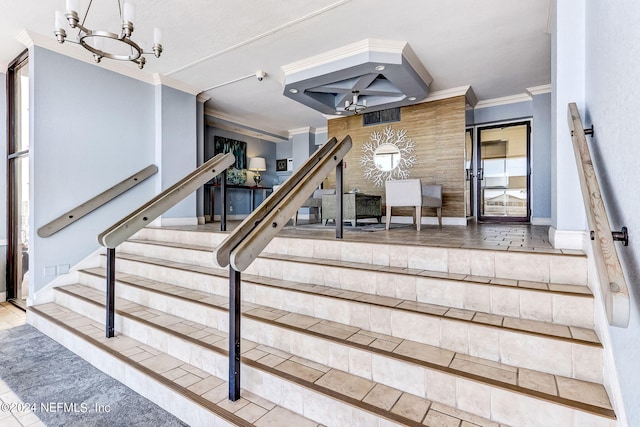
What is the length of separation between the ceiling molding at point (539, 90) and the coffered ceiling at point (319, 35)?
160 mm

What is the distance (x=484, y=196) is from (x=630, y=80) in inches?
251

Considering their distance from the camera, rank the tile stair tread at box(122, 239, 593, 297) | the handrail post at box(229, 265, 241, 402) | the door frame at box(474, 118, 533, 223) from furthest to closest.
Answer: the door frame at box(474, 118, 533, 223) → the tile stair tread at box(122, 239, 593, 297) → the handrail post at box(229, 265, 241, 402)

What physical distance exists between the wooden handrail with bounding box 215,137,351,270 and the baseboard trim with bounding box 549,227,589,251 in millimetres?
1850

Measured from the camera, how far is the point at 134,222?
2.66 metres

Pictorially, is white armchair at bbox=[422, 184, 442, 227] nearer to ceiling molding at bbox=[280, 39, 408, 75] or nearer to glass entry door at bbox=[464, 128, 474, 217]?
glass entry door at bbox=[464, 128, 474, 217]

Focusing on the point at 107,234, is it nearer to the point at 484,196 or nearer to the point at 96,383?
the point at 96,383

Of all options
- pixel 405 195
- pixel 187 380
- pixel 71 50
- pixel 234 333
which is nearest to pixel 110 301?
pixel 187 380

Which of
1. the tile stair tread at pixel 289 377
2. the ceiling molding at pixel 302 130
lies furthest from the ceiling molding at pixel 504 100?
the tile stair tread at pixel 289 377

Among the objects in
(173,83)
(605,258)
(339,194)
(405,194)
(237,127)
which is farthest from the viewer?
(237,127)

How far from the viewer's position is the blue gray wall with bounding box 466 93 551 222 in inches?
227

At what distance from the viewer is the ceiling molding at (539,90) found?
561cm

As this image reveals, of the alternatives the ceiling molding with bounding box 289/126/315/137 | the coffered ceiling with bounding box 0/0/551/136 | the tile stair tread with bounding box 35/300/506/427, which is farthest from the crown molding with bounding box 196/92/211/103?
the tile stair tread with bounding box 35/300/506/427

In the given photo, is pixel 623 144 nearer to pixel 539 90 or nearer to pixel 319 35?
pixel 319 35

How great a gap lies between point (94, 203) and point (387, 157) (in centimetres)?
517
